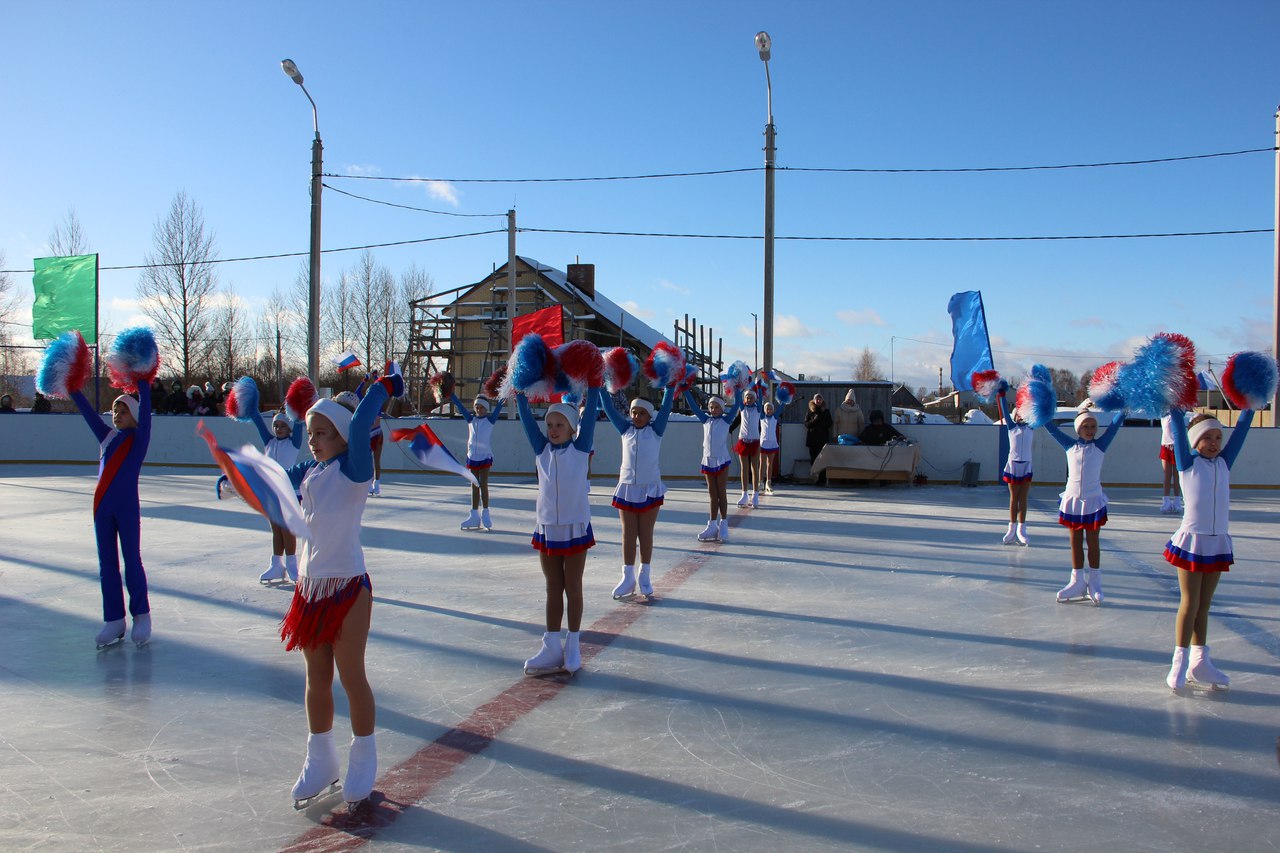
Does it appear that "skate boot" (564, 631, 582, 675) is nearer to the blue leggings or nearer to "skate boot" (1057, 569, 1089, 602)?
the blue leggings

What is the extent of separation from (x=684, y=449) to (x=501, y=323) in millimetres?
13818

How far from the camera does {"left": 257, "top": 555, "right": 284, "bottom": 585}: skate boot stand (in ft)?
26.3

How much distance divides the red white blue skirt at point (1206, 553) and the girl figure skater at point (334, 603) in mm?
4696

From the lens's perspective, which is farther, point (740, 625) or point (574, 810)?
point (740, 625)

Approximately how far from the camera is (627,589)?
750cm

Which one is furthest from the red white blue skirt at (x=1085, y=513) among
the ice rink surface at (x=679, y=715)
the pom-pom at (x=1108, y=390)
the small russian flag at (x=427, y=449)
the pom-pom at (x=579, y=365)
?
the small russian flag at (x=427, y=449)

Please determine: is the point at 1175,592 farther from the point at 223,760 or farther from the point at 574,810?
the point at 223,760

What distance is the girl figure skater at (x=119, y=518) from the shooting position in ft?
19.2

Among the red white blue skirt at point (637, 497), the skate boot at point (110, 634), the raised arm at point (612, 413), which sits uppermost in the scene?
the raised arm at point (612, 413)

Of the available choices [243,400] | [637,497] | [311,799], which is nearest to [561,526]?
[311,799]

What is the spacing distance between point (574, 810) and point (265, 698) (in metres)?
2.35

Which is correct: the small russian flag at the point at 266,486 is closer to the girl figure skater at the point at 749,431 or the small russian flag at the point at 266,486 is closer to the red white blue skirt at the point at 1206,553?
the red white blue skirt at the point at 1206,553

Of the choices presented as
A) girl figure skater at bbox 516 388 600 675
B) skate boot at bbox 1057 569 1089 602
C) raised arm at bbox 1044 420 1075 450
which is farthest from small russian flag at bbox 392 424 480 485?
skate boot at bbox 1057 569 1089 602

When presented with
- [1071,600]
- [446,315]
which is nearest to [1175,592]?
[1071,600]
